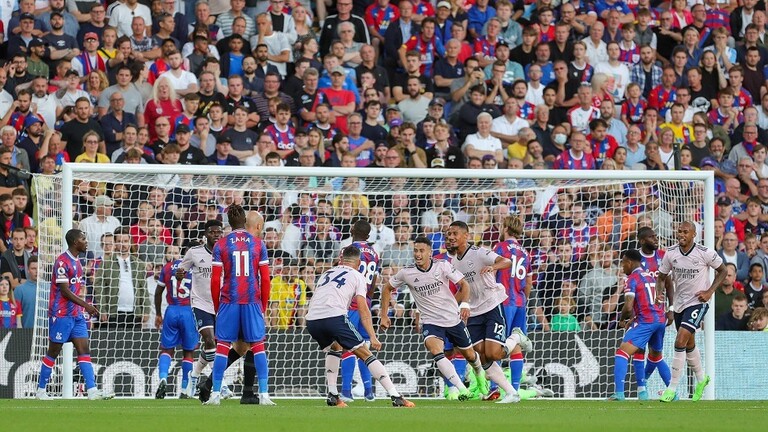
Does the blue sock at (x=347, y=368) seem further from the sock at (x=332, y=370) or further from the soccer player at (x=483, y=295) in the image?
the soccer player at (x=483, y=295)

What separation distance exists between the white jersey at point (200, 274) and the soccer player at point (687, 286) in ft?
18.4

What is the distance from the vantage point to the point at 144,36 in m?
22.1

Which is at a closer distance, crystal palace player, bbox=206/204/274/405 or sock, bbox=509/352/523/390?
crystal palace player, bbox=206/204/274/405

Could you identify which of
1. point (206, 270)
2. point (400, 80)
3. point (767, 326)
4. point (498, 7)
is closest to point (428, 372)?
point (206, 270)

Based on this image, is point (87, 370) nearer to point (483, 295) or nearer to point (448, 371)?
point (448, 371)

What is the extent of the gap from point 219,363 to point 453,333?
276cm

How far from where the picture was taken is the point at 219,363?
46.9 feet

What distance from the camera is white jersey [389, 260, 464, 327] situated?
50.5 feet

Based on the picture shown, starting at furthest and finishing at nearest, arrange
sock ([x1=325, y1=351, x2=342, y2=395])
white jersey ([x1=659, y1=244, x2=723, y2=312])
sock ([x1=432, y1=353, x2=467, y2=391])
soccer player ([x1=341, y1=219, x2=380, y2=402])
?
white jersey ([x1=659, y1=244, x2=723, y2=312]) → soccer player ([x1=341, y1=219, x2=380, y2=402]) → sock ([x1=432, y1=353, x2=467, y2=391]) → sock ([x1=325, y1=351, x2=342, y2=395])

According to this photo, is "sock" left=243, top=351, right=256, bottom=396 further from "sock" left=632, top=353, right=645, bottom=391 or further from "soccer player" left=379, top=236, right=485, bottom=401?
"sock" left=632, top=353, right=645, bottom=391

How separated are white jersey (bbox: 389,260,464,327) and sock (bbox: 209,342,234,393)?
7.31ft

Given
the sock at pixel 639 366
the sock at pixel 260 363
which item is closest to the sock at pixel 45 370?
the sock at pixel 260 363

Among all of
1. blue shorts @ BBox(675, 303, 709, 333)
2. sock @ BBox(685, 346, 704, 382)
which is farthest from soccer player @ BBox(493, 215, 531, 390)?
sock @ BBox(685, 346, 704, 382)

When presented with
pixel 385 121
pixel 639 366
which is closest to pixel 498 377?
pixel 639 366
